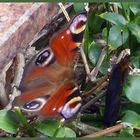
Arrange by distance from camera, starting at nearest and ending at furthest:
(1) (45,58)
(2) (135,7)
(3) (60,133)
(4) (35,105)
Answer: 1. (4) (35,105)
2. (3) (60,133)
3. (1) (45,58)
4. (2) (135,7)

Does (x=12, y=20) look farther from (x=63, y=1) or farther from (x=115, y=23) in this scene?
(x=115, y=23)

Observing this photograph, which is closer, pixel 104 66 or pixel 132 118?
pixel 132 118

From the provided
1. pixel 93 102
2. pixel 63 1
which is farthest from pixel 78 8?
pixel 93 102

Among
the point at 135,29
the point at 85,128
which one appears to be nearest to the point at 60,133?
the point at 85,128

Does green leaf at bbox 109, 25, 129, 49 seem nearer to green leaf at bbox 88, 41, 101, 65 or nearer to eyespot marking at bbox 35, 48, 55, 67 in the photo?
green leaf at bbox 88, 41, 101, 65

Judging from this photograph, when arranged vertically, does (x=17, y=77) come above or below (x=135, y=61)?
above

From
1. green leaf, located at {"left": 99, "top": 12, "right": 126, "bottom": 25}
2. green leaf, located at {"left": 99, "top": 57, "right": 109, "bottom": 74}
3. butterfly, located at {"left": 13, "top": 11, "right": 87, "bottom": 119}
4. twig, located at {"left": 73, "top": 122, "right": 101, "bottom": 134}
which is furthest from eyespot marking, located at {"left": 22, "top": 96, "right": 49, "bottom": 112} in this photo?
green leaf, located at {"left": 99, "top": 12, "right": 126, "bottom": 25}

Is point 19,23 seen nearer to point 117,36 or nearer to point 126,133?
point 117,36
